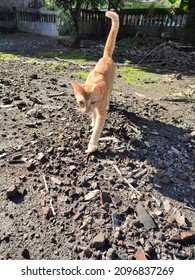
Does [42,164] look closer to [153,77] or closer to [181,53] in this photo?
[153,77]

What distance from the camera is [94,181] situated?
2895 millimetres

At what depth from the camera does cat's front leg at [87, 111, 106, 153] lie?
3279 mm

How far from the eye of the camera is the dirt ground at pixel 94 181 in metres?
2.26

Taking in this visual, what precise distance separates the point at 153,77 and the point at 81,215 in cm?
586

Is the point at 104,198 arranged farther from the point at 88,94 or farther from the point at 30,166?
the point at 88,94

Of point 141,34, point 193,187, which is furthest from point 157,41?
point 193,187

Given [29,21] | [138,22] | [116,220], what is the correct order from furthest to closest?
[29,21], [138,22], [116,220]

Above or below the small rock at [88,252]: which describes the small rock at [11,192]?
above

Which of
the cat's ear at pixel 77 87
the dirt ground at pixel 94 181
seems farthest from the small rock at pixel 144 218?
the cat's ear at pixel 77 87

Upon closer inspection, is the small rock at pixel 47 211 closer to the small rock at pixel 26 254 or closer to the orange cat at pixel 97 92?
the small rock at pixel 26 254

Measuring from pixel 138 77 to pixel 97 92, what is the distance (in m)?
4.78

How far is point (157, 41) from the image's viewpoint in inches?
489

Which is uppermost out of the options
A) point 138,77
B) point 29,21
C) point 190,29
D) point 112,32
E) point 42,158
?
point 112,32

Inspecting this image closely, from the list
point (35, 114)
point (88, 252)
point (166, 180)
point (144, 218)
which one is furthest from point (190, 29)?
point (88, 252)
